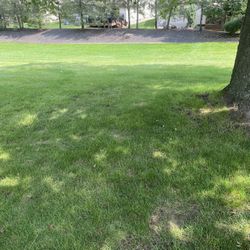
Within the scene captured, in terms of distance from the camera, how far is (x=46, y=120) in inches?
205

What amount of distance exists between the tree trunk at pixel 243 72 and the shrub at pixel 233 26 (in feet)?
70.5

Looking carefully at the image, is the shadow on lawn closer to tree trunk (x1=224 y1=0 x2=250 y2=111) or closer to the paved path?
tree trunk (x1=224 y1=0 x2=250 y2=111)

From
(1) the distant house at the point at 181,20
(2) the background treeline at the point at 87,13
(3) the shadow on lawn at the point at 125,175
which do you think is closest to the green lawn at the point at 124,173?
(3) the shadow on lawn at the point at 125,175

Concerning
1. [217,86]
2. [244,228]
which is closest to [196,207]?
[244,228]

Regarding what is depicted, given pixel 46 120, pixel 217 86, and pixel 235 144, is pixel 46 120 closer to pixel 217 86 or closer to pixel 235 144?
pixel 235 144

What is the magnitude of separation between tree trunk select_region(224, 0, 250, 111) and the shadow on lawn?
0.94ft

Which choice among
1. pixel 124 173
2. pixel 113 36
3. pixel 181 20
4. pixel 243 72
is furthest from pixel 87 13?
pixel 124 173

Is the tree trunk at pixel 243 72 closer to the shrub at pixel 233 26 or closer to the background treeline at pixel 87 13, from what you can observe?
the shrub at pixel 233 26

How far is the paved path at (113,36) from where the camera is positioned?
2596cm

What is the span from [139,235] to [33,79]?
22.4 ft

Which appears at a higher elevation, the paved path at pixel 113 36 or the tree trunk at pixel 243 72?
the tree trunk at pixel 243 72

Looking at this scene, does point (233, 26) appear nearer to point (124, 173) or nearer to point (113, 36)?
point (113, 36)

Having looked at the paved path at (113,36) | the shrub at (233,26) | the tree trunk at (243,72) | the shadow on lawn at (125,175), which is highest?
the tree trunk at (243,72)

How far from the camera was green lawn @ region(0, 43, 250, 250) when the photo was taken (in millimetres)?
2602
